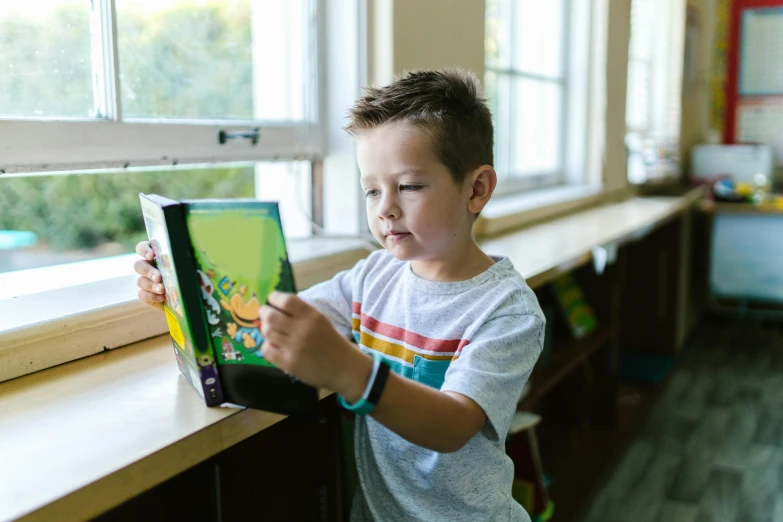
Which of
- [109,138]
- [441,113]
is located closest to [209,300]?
[441,113]

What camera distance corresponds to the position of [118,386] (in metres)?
0.99

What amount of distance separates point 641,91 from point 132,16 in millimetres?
3385

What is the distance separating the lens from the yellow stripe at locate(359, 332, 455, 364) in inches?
37.4

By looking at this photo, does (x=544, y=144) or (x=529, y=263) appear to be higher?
(x=544, y=144)

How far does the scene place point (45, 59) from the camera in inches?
48.0

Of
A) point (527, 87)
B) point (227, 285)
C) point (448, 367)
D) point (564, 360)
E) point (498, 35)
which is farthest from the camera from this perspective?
point (527, 87)

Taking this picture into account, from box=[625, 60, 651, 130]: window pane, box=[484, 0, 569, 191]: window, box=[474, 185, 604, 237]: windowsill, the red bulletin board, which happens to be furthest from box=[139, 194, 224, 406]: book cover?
the red bulletin board

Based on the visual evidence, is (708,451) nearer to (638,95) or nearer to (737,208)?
(737,208)

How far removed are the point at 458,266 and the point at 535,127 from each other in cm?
239

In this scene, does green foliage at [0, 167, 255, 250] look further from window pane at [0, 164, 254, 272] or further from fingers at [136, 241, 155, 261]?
fingers at [136, 241, 155, 261]

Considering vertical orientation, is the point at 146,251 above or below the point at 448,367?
above

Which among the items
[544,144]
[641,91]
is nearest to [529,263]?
[544,144]

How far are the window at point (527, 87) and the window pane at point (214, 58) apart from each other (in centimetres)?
107

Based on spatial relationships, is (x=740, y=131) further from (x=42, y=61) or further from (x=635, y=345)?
(x=42, y=61)
